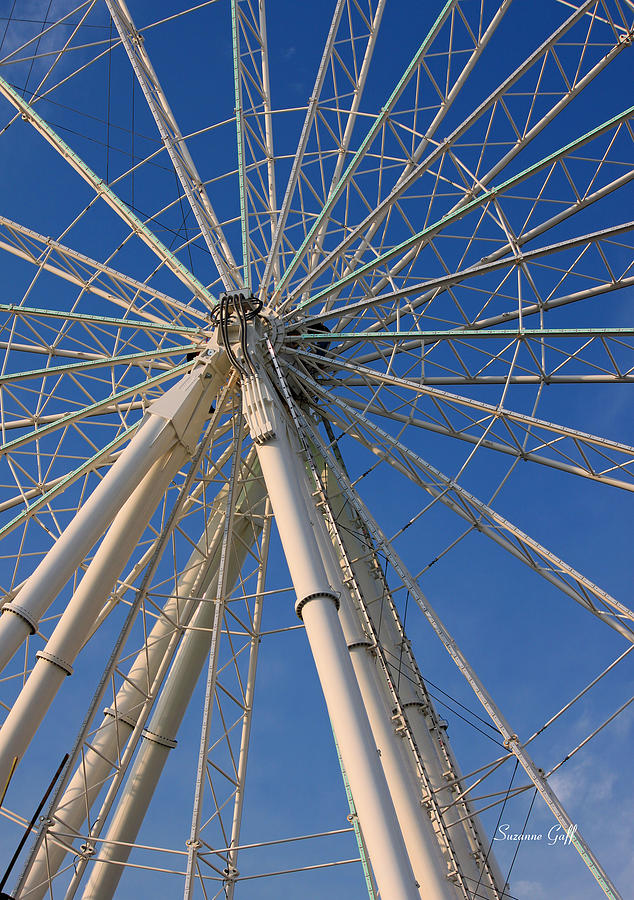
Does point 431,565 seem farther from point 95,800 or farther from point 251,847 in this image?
point 95,800

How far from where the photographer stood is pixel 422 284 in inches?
845

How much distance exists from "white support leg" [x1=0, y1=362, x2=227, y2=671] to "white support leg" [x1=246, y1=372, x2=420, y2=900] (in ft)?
5.70

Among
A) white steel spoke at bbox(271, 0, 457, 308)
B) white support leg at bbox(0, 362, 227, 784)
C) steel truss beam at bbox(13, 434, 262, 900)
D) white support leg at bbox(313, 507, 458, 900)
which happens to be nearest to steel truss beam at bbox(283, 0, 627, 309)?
white steel spoke at bbox(271, 0, 457, 308)

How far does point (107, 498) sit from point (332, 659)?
20.2 feet

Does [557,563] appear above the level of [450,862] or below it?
above

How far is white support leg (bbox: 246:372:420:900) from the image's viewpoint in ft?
45.4

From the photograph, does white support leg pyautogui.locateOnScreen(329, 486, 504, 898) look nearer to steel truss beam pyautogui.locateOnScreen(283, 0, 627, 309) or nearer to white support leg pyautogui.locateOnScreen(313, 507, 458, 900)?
white support leg pyautogui.locateOnScreen(313, 507, 458, 900)

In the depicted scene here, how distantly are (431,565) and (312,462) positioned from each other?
371cm

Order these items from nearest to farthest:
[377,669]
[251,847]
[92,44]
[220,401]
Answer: [251,847] → [377,669] → [220,401] → [92,44]

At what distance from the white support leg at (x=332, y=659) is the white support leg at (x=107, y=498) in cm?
174

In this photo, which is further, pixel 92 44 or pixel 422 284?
pixel 92 44

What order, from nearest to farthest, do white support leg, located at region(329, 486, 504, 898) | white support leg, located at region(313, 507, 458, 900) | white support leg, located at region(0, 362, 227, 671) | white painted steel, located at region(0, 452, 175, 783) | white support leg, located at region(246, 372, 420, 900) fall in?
white support leg, located at region(246, 372, 420, 900)
white painted steel, located at region(0, 452, 175, 783)
white support leg, located at region(0, 362, 227, 671)
white support leg, located at region(313, 507, 458, 900)
white support leg, located at region(329, 486, 504, 898)

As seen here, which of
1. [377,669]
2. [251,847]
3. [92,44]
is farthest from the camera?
[92,44]

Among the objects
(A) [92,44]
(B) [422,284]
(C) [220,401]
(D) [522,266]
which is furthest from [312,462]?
(A) [92,44]
